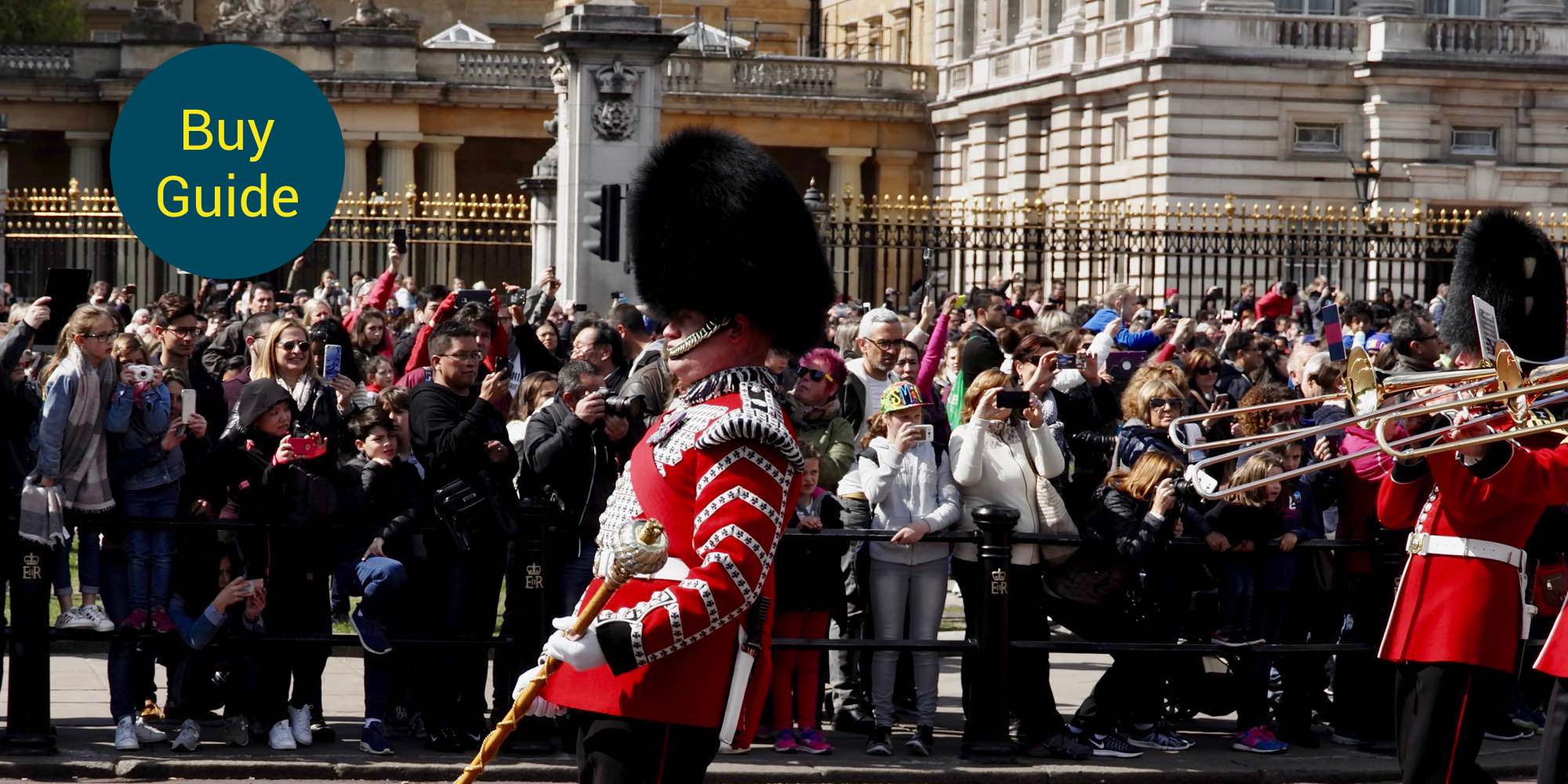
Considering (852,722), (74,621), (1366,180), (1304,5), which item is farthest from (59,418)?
(1304,5)

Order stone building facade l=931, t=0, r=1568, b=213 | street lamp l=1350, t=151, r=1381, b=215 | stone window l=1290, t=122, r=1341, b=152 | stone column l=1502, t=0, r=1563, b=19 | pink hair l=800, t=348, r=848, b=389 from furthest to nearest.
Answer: stone column l=1502, t=0, r=1563, b=19 → stone window l=1290, t=122, r=1341, b=152 → stone building facade l=931, t=0, r=1568, b=213 → street lamp l=1350, t=151, r=1381, b=215 → pink hair l=800, t=348, r=848, b=389

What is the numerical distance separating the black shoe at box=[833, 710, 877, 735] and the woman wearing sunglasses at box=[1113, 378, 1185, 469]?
4.96 feet

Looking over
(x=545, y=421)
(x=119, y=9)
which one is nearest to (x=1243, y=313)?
(x=545, y=421)

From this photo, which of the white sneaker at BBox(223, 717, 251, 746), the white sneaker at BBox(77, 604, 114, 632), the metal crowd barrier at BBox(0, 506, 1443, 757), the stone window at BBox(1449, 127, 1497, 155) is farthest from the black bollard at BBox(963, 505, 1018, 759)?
the stone window at BBox(1449, 127, 1497, 155)

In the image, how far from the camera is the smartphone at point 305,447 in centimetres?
871

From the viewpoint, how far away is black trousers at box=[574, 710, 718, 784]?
16.7 ft

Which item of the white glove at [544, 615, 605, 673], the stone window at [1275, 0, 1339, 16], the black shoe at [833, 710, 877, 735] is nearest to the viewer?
the white glove at [544, 615, 605, 673]

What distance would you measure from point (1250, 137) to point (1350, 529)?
89.9 feet

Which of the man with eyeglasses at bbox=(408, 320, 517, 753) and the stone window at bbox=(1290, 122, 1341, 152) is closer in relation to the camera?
the man with eyeglasses at bbox=(408, 320, 517, 753)

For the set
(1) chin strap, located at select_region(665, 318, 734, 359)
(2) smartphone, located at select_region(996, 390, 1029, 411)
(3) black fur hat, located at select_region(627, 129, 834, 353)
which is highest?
(3) black fur hat, located at select_region(627, 129, 834, 353)

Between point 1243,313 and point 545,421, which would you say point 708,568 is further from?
point 1243,313

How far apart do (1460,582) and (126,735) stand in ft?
16.2

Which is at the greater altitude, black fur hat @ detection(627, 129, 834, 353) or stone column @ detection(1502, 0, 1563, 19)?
stone column @ detection(1502, 0, 1563, 19)

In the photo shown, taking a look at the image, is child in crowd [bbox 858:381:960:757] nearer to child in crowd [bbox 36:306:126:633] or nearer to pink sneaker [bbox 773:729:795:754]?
pink sneaker [bbox 773:729:795:754]
